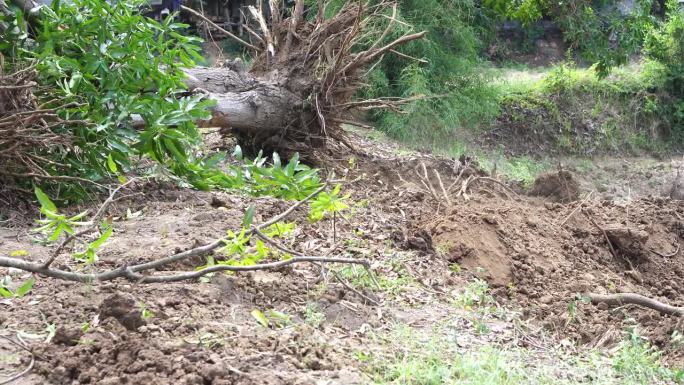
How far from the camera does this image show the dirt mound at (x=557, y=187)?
291 inches

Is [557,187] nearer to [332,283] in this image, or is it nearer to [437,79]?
[332,283]

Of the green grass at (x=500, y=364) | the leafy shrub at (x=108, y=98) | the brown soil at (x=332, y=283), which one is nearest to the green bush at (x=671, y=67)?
the brown soil at (x=332, y=283)

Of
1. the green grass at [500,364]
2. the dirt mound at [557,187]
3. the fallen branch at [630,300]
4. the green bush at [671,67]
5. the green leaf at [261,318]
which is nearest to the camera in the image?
the green grass at [500,364]

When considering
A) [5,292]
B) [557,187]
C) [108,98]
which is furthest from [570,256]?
[5,292]

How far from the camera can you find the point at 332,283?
Result: 153 inches

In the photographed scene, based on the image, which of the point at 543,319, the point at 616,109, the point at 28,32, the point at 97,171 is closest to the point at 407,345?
the point at 543,319

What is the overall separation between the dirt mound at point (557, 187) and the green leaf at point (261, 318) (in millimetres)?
4619

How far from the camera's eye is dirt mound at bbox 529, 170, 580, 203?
7.38 metres

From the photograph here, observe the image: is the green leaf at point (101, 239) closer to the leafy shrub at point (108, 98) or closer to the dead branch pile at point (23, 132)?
the dead branch pile at point (23, 132)

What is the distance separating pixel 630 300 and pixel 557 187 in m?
2.84

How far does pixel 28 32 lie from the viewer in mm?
5285

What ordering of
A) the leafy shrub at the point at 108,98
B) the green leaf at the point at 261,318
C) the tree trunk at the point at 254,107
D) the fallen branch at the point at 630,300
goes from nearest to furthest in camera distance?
Answer: the green leaf at the point at 261,318 → the fallen branch at the point at 630,300 → the leafy shrub at the point at 108,98 → the tree trunk at the point at 254,107

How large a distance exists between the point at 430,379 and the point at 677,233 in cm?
454

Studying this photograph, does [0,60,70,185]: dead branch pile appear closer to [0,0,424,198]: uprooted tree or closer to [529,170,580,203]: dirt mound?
[0,0,424,198]: uprooted tree
